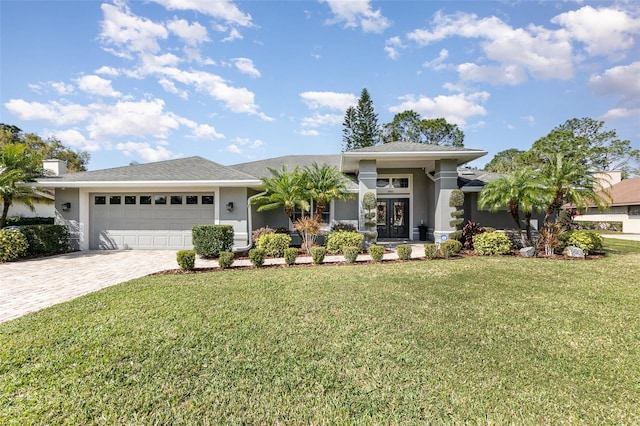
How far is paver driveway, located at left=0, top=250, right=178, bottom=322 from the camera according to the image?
601 cm

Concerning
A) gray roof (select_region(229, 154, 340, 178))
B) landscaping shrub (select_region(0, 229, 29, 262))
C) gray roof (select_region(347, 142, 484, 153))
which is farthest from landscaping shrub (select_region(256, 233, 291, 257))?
landscaping shrub (select_region(0, 229, 29, 262))

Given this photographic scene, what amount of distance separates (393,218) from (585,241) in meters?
7.61

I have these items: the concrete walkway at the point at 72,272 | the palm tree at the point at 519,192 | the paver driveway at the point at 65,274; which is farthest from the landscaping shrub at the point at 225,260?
the palm tree at the point at 519,192

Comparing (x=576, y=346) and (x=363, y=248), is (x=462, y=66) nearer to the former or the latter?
(x=363, y=248)

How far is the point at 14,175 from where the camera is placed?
36.0 feet

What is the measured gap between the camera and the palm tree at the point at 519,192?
34.9 ft

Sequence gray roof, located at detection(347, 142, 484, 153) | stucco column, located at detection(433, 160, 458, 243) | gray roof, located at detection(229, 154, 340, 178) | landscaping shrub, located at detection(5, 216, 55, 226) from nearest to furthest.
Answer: gray roof, located at detection(347, 142, 484, 153) → stucco column, located at detection(433, 160, 458, 243) → gray roof, located at detection(229, 154, 340, 178) → landscaping shrub, located at detection(5, 216, 55, 226)

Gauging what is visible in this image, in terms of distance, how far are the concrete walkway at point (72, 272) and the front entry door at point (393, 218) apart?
3.30 meters

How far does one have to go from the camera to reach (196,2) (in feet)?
31.2

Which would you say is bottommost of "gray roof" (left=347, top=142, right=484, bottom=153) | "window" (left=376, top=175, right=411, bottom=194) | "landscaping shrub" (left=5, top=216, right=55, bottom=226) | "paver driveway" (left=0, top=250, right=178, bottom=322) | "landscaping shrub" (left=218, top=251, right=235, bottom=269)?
"paver driveway" (left=0, top=250, right=178, bottom=322)

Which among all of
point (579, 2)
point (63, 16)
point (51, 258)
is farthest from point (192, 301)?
point (579, 2)

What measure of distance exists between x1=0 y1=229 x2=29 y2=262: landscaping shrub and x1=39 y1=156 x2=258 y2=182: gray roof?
2.96 metres

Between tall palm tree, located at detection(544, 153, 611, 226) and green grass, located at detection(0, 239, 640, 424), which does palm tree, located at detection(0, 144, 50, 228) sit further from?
tall palm tree, located at detection(544, 153, 611, 226)

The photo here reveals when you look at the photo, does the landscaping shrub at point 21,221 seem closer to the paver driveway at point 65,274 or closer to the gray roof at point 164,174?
the gray roof at point 164,174
